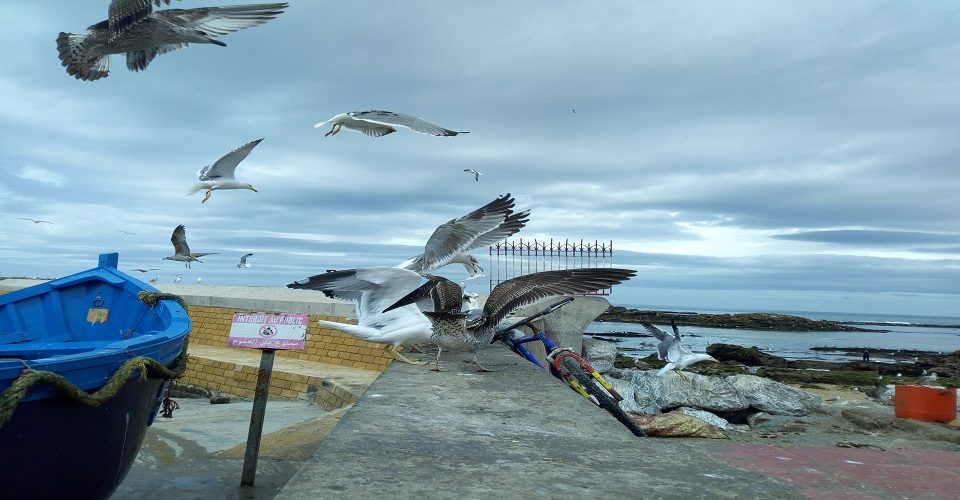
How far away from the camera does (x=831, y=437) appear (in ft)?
27.1

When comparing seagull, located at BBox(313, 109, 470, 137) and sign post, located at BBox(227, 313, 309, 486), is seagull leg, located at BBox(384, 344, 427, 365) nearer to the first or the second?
sign post, located at BBox(227, 313, 309, 486)

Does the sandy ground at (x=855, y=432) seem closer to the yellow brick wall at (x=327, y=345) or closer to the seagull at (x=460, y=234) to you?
the seagull at (x=460, y=234)

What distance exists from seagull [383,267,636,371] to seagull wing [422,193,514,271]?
153 cm

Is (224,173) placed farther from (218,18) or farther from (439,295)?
(439,295)

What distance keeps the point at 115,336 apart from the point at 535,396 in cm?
388

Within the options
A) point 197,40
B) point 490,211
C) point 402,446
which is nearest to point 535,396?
point 402,446

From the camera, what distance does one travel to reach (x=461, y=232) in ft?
27.3

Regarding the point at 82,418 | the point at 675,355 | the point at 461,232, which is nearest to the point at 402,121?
the point at 461,232

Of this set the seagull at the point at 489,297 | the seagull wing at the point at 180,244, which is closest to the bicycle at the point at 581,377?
the seagull at the point at 489,297

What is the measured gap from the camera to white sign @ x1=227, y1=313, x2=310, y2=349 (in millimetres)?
5301

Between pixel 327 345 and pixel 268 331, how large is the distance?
653cm

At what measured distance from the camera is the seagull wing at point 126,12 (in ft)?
21.4

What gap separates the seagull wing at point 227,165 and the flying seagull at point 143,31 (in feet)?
7.04

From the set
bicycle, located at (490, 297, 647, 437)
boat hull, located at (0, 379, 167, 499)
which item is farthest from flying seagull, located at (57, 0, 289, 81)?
bicycle, located at (490, 297, 647, 437)
